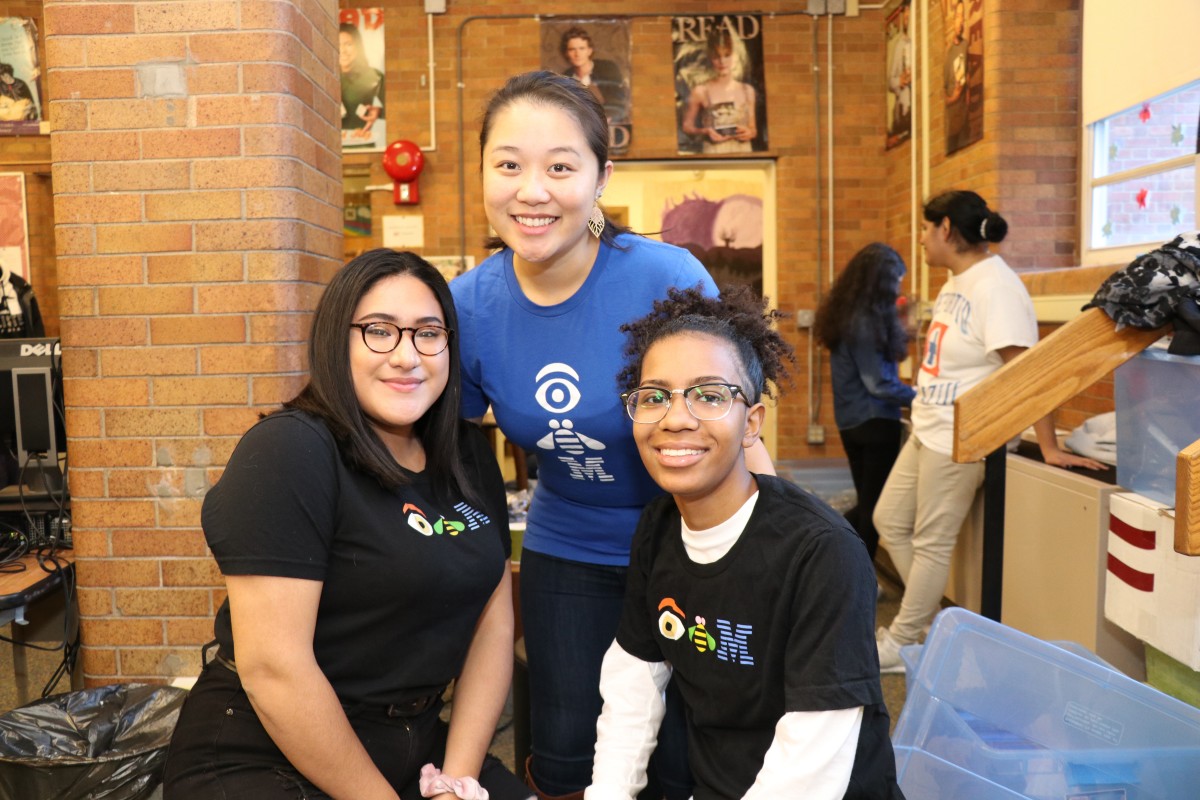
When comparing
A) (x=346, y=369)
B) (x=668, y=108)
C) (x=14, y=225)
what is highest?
(x=668, y=108)

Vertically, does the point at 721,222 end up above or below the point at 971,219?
above

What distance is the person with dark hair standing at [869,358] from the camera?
4.30 m

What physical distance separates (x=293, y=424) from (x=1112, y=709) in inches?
57.5

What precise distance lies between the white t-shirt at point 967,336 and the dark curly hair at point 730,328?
6.27ft

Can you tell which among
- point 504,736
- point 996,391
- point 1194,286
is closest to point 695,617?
point 996,391

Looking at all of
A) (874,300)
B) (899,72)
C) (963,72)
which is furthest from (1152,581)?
(899,72)

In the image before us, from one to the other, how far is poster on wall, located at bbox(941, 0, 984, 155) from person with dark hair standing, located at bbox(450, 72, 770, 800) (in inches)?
142

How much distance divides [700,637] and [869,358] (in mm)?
3059

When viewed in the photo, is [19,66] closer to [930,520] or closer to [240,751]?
[930,520]

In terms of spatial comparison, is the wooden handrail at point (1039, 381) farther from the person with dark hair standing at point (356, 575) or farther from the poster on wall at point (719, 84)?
the poster on wall at point (719, 84)

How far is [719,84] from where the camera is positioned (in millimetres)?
6504

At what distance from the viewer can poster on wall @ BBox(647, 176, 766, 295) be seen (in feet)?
23.1

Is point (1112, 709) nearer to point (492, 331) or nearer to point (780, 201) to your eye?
point (492, 331)

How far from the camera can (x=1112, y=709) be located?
1.75 meters
